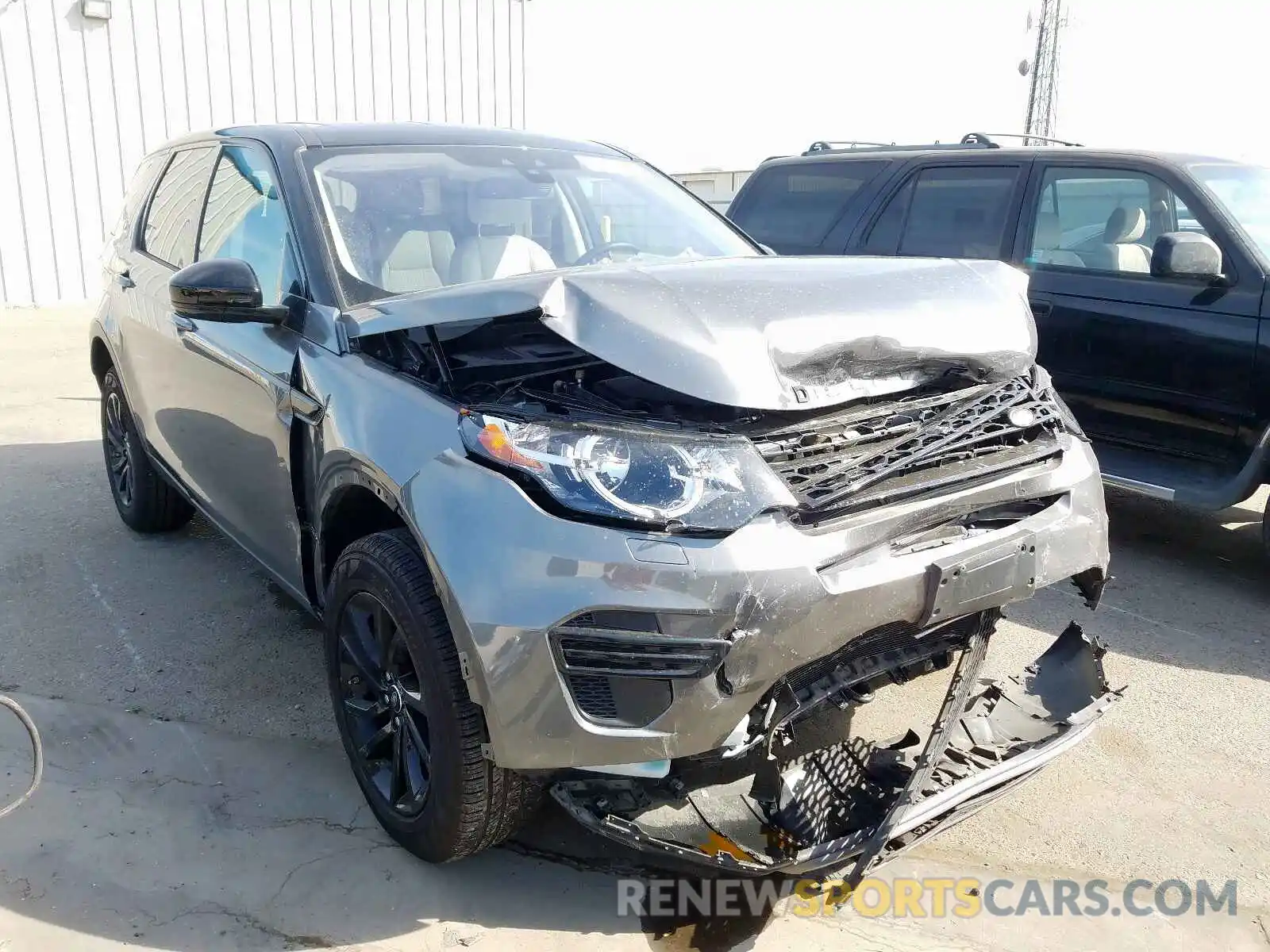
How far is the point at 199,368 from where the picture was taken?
3502 mm

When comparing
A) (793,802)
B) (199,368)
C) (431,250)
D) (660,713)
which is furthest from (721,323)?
(199,368)

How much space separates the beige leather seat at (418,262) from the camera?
287 centimetres

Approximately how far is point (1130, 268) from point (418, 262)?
3445mm

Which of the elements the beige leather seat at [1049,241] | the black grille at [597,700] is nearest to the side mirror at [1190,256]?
the beige leather seat at [1049,241]

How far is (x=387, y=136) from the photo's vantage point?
3342 mm

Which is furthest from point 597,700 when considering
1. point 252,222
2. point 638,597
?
point 252,222

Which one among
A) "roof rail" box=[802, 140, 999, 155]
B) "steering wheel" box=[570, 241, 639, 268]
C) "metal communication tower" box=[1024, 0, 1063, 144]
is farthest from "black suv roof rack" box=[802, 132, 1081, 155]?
"metal communication tower" box=[1024, 0, 1063, 144]

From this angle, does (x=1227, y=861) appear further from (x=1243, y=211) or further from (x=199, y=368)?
(x=199, y=368)

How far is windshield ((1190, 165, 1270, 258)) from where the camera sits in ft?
14.5

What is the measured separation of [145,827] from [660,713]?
1.61 metres

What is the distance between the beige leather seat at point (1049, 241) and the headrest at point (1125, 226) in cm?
19

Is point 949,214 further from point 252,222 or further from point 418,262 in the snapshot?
point 252,222

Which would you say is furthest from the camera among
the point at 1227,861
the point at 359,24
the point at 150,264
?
the point at 359,24

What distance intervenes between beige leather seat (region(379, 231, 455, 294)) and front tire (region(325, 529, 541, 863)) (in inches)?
32.5
